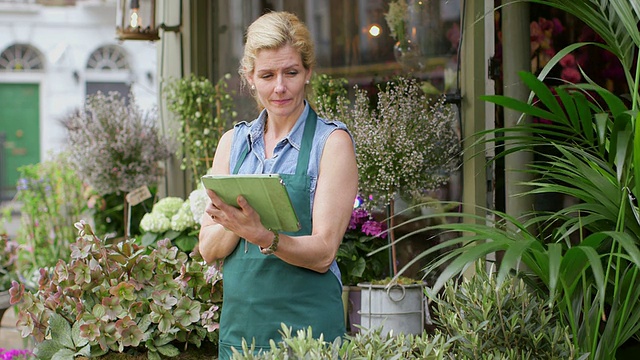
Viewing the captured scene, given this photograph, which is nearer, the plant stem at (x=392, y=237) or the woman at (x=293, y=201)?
the woman at (x=293, y=201)

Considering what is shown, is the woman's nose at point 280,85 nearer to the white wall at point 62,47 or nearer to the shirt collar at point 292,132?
the shirt collar at point 292,132

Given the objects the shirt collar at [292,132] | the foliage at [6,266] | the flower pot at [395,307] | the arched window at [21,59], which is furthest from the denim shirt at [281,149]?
the arched window at [21,59]

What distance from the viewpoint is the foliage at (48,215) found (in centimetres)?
675

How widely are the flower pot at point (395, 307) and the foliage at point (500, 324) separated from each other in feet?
4.51

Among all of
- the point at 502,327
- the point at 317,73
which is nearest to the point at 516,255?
the point at 502,327

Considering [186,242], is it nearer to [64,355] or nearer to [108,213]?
[108,213]

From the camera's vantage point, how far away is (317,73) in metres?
→ 4.35

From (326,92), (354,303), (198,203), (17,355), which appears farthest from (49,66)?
(17,355)

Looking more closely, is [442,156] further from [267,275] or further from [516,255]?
[516,255]

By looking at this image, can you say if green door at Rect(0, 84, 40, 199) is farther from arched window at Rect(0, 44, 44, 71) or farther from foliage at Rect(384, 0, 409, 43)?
foliage at Rect(384, 0, 409, 43)

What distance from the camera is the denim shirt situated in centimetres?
206

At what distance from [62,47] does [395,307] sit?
44.8ft

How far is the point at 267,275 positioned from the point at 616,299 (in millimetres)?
799

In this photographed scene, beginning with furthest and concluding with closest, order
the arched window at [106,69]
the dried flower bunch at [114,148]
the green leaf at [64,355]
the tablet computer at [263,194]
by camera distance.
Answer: the arched window at [106,69], the dried flower bunch at [114,148], the green leaf at [64,355], the tablet computer at [263,194]
